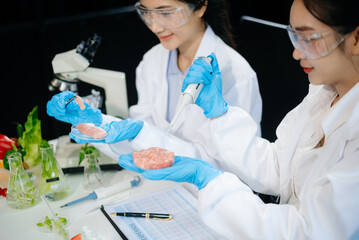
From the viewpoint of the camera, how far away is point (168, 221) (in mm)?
1386

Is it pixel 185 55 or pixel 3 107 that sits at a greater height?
pixel 185 55

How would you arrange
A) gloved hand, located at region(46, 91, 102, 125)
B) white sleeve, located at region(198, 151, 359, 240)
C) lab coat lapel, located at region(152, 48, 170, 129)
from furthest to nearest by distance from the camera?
lab coat lapel, located at region(152, 48, 170, 129) → gloved hand, located at region(46, 91, 102, 125) → white sleeve, located at region(198, 151, 359, 240)

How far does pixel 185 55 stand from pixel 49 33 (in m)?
2.13

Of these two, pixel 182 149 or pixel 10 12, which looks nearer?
pixel 182 149

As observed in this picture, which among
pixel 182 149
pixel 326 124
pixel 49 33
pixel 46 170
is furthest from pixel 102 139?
pixel 49 33

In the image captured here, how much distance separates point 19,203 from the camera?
1491 mm

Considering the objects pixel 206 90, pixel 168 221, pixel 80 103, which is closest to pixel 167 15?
pixel 206 90

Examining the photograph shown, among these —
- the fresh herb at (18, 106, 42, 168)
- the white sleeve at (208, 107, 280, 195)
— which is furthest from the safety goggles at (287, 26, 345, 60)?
the fresh herb at (18, 106, 42, 168)

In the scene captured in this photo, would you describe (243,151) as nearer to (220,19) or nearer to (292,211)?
(292,211)

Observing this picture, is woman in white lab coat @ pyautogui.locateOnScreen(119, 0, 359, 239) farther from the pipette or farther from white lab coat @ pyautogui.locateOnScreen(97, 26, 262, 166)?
white lab coat @ pyautogui.locateOnScreen(97, 26, 262, 166)

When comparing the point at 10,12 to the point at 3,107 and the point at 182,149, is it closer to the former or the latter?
the point at 3,107

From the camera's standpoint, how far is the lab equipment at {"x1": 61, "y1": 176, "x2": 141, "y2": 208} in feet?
5.03

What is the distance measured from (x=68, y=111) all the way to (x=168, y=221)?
637 millimetres

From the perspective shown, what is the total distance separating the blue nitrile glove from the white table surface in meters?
0.24
